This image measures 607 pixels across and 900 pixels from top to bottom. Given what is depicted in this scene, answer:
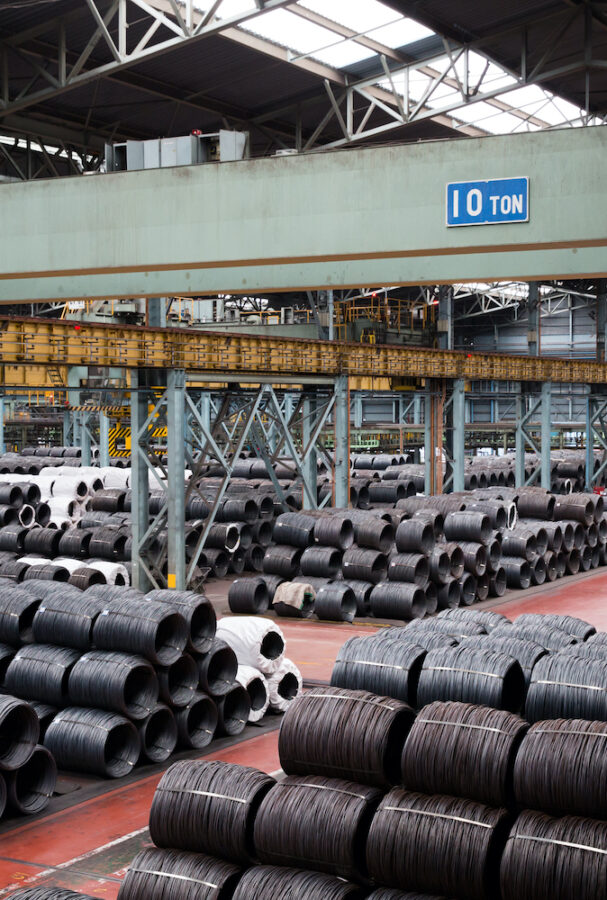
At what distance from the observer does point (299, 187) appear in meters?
6.23

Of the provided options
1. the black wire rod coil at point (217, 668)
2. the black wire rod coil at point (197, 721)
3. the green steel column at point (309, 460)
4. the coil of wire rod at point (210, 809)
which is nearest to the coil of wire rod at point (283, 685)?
the black wire rod coil at point (217, 668)

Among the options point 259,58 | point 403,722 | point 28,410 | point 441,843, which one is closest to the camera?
point 441,843

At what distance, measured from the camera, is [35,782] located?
33.1 feet

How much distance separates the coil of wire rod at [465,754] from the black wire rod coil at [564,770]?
→ 6.3 inches

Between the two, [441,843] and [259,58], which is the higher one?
[259,58]

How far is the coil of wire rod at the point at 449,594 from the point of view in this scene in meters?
19.2

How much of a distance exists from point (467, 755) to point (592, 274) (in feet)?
11.6

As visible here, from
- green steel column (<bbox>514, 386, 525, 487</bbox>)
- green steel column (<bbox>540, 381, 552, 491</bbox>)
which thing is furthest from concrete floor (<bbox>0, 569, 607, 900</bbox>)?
green steel column (<bbox>540, 381, 552, 491</bbox>)

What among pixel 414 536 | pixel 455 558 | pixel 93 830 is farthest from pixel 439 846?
pixel 455 558

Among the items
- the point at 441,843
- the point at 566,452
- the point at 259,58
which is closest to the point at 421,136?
the point at 259,58

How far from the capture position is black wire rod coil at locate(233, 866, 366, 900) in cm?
666

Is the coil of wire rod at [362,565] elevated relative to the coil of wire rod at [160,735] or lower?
elevated

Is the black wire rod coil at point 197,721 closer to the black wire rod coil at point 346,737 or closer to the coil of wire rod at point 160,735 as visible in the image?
the coil of wire rod at point 160,735

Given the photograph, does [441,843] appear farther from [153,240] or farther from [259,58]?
[259,58]
